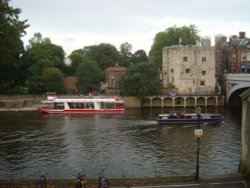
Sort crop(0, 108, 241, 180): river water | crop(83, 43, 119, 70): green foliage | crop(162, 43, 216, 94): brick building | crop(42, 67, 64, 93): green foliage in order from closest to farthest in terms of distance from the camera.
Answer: crop(0, 108, 241, 180): river water → crop(42, 67, 64, 93): green foliage → crop(162, 43, 216, 94): brick building → crop(83, 43, 119, 70): green foliage

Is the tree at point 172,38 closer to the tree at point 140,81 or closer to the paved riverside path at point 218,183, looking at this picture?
the tree at point 140,81

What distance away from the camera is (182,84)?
88625 millimetres

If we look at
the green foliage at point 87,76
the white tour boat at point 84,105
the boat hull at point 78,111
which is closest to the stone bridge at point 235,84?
the white tour boat at point 84,105

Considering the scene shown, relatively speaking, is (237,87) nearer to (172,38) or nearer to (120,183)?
(172,38)

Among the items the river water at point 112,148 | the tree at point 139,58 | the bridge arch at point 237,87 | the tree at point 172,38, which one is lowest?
the river water at point 112,148

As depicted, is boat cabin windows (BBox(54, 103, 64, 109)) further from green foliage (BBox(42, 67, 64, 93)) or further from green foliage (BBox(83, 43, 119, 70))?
green foliage (BBox(83, 43, 119, 70))

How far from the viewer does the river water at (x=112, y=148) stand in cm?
3189

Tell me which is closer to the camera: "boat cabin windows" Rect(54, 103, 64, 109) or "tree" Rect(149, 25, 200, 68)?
"boat cabin windows" Rect(54, 103, 64, 109)

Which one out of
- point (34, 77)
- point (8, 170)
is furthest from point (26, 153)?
point (34, 77)

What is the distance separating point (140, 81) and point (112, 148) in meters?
41.0

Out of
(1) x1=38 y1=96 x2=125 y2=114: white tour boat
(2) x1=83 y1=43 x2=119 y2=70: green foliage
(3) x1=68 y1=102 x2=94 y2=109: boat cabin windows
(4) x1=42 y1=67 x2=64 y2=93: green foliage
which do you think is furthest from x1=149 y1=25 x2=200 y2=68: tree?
(3) x1=68 y1=102 x2=94 y2=109: boat cabin windows

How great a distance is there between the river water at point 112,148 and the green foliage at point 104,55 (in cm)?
5706

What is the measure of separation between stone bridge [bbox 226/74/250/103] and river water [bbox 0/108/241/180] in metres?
9.29

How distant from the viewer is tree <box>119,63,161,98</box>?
80688 millimetres
